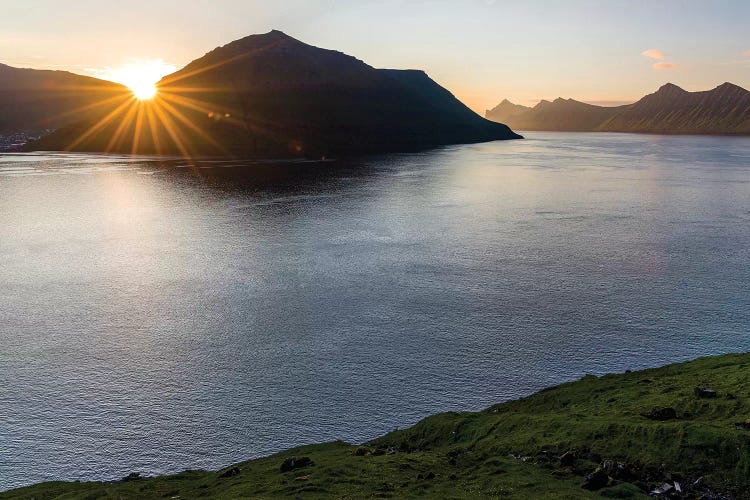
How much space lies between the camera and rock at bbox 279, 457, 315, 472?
22.0m

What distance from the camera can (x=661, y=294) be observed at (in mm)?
48031

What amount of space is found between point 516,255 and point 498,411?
119 ft

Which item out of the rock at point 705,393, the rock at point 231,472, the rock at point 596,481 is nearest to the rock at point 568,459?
the rock at point 596,481

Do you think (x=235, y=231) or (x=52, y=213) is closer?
(x=235, y=231)

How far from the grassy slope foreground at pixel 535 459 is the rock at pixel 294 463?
0.17 feet

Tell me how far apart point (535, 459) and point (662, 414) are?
5.98 meters

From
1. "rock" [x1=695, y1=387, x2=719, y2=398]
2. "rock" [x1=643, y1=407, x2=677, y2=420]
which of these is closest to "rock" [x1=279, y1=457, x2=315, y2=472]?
"rock" [x1=643, y1=407, x2=677, y2=420]

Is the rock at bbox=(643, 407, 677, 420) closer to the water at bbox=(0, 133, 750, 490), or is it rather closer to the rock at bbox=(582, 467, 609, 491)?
the rock at bbox=(582, 467, 609, 491)

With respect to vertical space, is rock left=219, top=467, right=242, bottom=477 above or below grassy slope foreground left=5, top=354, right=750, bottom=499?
below

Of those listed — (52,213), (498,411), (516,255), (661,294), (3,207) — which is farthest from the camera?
(3,207)

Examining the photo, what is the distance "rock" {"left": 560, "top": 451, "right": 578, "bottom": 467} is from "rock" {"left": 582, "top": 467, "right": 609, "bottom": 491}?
4.52ft

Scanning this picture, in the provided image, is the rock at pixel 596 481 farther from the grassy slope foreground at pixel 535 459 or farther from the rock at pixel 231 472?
the rock at pixel 231 472

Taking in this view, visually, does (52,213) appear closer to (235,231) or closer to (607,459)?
(235,231)

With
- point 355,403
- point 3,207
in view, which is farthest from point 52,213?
point 355,403
